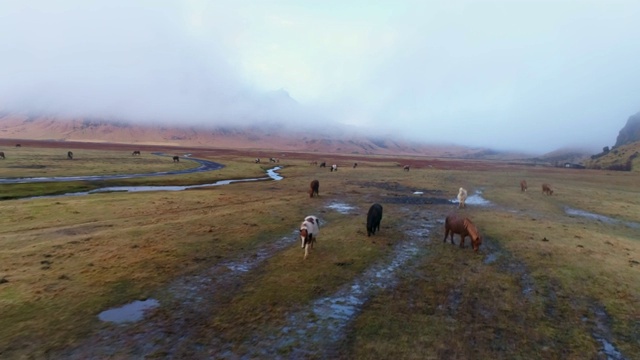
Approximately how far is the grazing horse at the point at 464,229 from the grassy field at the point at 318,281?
0.70 metres

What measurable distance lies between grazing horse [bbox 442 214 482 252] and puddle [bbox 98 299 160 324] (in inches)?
617

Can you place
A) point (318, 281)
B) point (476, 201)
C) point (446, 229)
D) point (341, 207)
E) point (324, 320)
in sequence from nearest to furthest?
point (324, 320), point (318, 281), point (446, 229), point (341, 207), point (476, 201)

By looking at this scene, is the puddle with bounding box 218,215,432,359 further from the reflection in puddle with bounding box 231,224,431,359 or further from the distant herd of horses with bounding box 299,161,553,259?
the distant herd of horses with bounding box 299,161,553,259

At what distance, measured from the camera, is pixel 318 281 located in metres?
15.8

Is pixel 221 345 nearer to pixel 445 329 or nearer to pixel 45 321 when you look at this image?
pixel 45 321

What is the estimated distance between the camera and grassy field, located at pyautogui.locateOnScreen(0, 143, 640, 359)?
11172 mm

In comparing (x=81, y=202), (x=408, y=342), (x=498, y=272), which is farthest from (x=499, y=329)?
(x=81, y=202)

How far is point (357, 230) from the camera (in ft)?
81.2

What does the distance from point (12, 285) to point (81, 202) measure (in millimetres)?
20615

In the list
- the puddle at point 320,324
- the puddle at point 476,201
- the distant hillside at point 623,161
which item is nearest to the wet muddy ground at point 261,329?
the puddle at point 320,324

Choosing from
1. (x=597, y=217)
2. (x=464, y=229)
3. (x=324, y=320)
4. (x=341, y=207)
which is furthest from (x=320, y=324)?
(x=597, y=217)

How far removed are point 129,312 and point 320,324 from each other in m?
6.43

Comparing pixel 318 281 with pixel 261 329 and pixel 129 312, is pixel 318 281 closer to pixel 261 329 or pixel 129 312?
pixel 261 329

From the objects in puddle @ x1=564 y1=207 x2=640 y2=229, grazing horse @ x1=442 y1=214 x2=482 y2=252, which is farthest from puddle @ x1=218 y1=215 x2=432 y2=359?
puddle @ x1=564 y1=207 x2=640 y2=229
